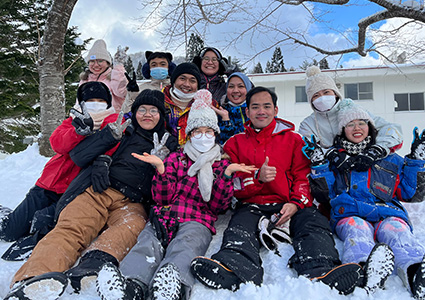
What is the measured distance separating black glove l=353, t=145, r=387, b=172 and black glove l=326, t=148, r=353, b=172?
0.06m

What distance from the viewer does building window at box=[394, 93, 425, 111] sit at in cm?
1736

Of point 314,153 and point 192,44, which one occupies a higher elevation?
point 192,44

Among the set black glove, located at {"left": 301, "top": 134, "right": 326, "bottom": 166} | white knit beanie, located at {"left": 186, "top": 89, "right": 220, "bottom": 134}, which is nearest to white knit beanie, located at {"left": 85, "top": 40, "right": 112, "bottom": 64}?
white knit beanie, located at {"left": 186, "top": 89, "right": 220, "bottom": 134}

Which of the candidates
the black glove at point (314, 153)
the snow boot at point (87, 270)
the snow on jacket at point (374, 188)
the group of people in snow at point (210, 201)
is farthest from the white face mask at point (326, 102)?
the snow boot at point (87, 270)

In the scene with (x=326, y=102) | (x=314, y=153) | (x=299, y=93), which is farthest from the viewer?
(x=299, y=93)

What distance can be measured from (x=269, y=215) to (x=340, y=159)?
914 millimetres

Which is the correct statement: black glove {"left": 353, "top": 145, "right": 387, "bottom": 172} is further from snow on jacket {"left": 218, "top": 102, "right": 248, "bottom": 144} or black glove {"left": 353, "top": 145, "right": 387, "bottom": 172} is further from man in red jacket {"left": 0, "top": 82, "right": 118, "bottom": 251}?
man in red jacket {"left": 0, "top": 82, "right": 118, "bottom": 251}

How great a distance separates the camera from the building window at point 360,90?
1772 centimetres

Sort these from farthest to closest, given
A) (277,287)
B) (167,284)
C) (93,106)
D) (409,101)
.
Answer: (409,101)
(93,106)
(277,287)
(167,284)

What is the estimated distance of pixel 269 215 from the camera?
3.08 m

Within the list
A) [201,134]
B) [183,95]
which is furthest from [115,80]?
[201,134]

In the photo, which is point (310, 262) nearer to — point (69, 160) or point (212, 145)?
point (212, 145)

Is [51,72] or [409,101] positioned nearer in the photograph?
[51,72]

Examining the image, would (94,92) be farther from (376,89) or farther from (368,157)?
(376,89)
